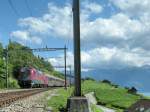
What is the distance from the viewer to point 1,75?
93.1 m

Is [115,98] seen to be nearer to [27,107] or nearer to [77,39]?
[27,107]

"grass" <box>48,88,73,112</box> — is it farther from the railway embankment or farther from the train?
the train

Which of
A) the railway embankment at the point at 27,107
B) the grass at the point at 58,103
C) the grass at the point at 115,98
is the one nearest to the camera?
the railway embankment at the point at 27,107

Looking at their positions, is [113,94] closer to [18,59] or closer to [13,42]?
[18,59]

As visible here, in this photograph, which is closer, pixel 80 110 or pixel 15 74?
pixel 80 110

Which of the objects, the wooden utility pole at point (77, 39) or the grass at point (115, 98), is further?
the grass at point (115, 98)

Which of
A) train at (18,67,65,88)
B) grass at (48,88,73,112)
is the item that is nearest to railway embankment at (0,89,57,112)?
grass at (48,88,73,112)

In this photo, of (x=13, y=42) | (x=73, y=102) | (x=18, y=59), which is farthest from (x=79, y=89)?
(x=13, y=42)

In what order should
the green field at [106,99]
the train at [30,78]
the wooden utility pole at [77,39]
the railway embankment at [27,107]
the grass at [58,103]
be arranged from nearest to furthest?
the wooden utility pole at [77,39], the railway embankment at [27,107], the grass at [58,103], the green field at [106,99], the train at [30,78]

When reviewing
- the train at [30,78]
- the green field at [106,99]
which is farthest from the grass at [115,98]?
the train at [30,78]

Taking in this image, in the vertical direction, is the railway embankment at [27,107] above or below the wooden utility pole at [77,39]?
below

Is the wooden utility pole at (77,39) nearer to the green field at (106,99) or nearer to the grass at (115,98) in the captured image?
the green field at (106,99)

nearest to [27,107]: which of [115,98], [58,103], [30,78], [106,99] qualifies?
[58,103]

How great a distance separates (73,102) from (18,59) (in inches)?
4585
